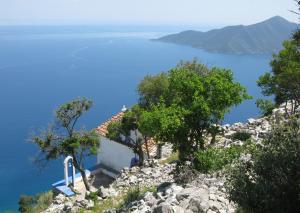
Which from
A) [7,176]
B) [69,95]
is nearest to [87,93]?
[69,95]

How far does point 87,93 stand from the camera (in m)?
116

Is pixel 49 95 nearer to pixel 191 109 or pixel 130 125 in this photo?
pixel 130 125

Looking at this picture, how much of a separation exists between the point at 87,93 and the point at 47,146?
92837mm

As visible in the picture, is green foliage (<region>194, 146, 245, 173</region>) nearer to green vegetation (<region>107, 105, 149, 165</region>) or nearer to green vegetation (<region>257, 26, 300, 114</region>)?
green vegetation (<region>257, 26, 300, 114</region>)

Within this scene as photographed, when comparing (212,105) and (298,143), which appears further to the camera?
(212,105)

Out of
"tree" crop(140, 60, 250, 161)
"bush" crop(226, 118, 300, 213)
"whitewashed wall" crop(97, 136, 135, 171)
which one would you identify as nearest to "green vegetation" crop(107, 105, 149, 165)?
"whitewashed wall" crop(97, 136, 135, 171)

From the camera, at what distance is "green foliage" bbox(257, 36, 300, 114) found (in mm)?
19938

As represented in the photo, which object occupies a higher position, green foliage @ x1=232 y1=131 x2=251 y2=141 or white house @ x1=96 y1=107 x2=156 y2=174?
green foliage @ x1=232 y1=131 x2=251 y2=141

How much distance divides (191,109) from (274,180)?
23.8 feet

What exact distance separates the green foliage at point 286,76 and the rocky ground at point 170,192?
2307 mm

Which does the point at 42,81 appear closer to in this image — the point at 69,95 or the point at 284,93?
the point at 69,95

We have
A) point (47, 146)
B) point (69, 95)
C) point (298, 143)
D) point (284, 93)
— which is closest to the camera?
point (298, 143)

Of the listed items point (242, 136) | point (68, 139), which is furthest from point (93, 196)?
point (242, 136)

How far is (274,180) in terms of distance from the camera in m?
9.62
